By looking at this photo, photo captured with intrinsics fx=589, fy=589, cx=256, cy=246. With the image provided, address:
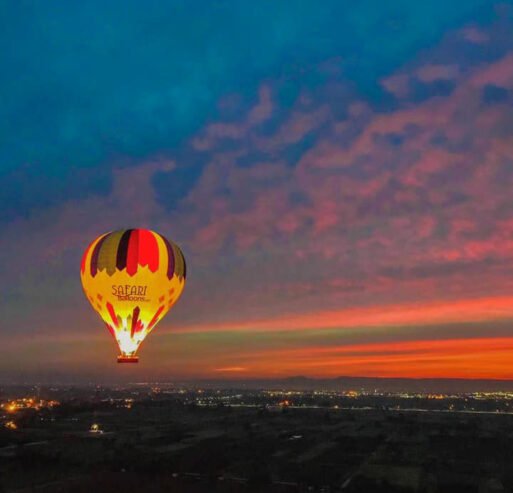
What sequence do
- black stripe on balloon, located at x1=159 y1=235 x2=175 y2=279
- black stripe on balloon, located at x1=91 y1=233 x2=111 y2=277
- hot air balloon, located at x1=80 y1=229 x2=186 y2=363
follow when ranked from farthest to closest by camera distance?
black stripe on balloon, located at x1=159 y1=235 x2=175 y2=279 → black stripe on balloon, located at x1=91 y1=233 x2=111 y2=277 → hot air balloon, located at x1=80 y1=229 x2=186 y2=363

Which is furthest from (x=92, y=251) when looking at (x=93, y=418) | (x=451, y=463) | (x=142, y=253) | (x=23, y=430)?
(x=93, y=418)

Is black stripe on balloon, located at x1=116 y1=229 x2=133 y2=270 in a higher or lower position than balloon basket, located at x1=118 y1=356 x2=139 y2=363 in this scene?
higher

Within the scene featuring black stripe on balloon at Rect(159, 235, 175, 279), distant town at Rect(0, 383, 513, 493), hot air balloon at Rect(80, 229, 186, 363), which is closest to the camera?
hot air balloon at Rect(80, 229, 186, 363)

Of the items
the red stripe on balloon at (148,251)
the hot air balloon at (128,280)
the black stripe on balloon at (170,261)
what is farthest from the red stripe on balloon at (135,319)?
the black stripe on balloon at (170,261)

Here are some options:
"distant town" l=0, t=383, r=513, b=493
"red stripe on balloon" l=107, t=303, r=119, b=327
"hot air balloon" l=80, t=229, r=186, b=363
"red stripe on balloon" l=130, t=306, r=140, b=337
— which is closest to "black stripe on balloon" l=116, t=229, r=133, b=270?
"hot air balloon" l=80, t=229, r=186, b=363

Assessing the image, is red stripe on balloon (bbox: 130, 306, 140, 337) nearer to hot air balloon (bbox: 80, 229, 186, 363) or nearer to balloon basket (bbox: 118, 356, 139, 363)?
hot air balloon (bbox: 80, 229, 186, 363)

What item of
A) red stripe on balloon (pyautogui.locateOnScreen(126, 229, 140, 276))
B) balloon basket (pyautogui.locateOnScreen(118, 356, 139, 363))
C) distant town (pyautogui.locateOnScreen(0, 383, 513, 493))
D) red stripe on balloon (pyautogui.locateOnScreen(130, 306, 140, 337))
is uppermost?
red stripe on balloon (pyautogui.locateOnScreen(126, 229, 140, 276))

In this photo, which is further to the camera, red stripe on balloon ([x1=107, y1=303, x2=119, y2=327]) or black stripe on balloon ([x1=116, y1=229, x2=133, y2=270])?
red stripe on balloon ([x1=107, y1=303, x2=119, y2=327])

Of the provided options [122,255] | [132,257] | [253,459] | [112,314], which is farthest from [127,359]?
[253,459]

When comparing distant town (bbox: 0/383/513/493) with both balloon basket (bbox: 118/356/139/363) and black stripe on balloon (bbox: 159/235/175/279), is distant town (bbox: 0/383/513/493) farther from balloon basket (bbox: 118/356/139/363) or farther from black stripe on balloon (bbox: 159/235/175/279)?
black stripe on balloon (bbox: 159/235/175/279)
